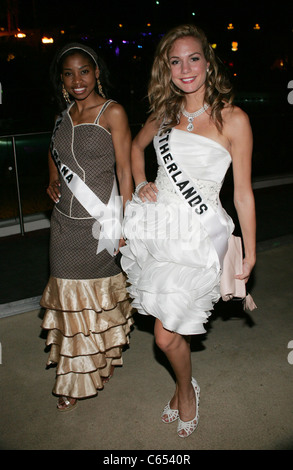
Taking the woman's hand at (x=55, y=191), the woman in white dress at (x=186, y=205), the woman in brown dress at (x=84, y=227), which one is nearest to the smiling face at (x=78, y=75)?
the woman in brown dress at (x=84, y=227)

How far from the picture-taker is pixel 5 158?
215 inches

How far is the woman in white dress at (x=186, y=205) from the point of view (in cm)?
212

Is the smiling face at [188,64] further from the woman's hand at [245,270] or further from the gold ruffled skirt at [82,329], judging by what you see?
the gold ruffled skirt at [82,329]

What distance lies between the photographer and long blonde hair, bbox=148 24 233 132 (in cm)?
221

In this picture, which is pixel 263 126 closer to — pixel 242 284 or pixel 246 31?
pixel 242 284

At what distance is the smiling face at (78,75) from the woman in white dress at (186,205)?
0.36 m

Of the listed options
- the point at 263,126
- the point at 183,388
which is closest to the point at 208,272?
the point at 183,388

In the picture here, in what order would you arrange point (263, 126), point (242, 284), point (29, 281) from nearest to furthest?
1. point (242, 284)
2. point (29, 281)
3. point (263, 126)

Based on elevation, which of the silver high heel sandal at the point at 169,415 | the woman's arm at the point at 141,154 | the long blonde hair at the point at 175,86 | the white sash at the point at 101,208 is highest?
the long blonde hair at the point at 175,86

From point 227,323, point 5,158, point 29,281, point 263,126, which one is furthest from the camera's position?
point 263,126

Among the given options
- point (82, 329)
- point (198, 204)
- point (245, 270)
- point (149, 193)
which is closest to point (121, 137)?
point (149, 193)

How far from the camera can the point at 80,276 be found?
8.35 feet

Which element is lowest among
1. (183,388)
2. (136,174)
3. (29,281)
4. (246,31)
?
(29,281)
